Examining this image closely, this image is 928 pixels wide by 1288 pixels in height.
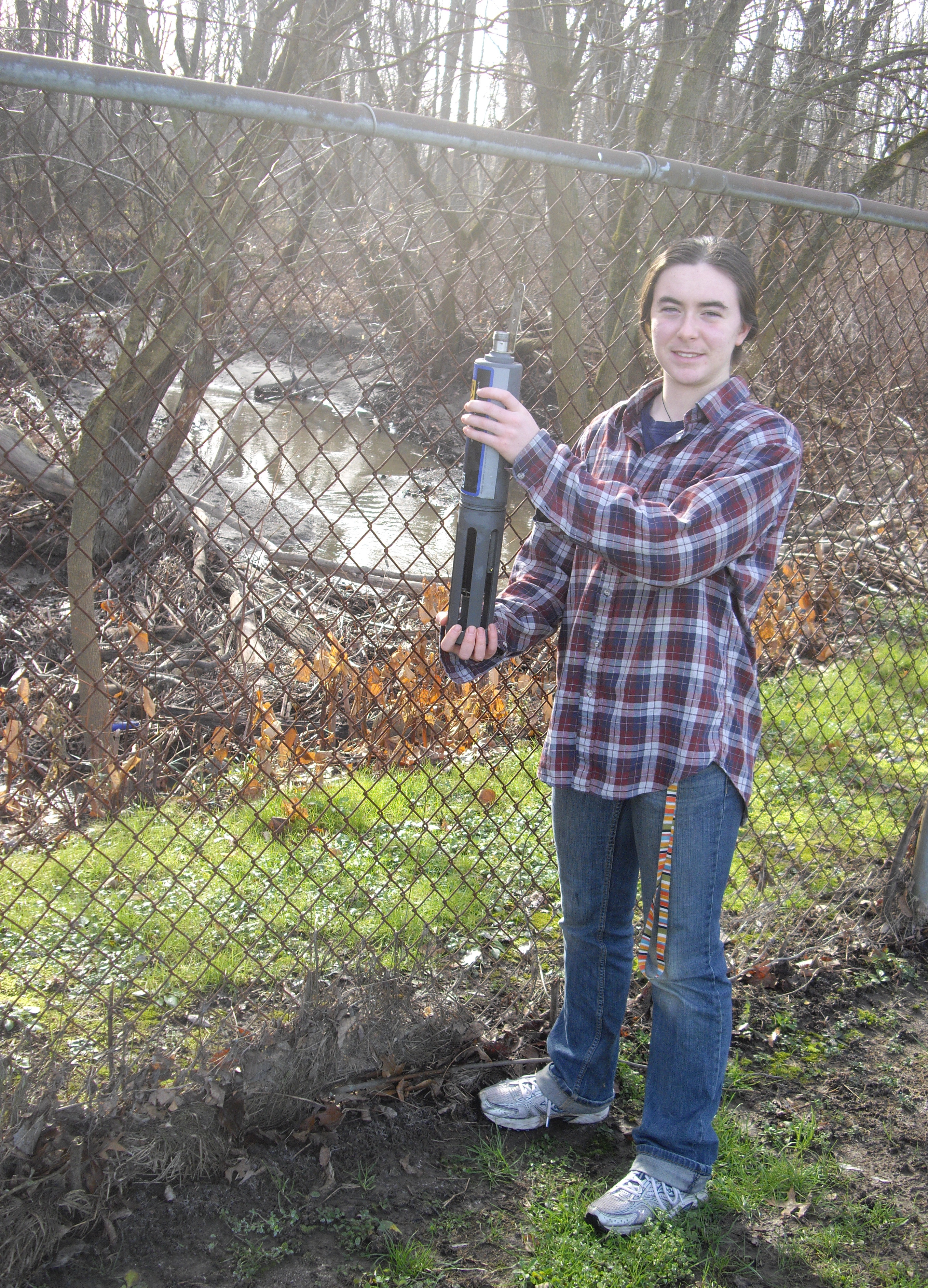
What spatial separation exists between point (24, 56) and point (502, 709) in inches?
122

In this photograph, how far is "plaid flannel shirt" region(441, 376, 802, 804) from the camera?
1911 mm

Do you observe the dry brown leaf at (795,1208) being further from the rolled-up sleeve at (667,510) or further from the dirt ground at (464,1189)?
the rolled-up sleeve at (667,510)

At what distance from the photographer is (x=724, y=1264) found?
2.16m

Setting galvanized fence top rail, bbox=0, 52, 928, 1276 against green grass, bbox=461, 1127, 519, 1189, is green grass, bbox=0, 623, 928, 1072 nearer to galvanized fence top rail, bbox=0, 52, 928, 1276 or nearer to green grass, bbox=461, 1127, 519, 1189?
galvanized fence top rail, bbox=0, 52, 928, 1276

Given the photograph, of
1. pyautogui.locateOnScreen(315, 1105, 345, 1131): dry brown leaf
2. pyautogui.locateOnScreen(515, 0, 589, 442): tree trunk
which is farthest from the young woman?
pyautogui.locateOnScreen(515, 0, 589, 442): tree trunk

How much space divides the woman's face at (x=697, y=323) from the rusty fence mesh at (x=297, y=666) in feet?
2.00

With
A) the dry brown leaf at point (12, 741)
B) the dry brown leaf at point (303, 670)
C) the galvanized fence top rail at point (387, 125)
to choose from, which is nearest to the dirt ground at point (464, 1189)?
the dry brown leaf at point (303, 670)

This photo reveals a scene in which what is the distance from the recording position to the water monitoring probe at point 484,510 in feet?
6.51

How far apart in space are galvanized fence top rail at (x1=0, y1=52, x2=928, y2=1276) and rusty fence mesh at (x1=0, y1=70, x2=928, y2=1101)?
0.09 feet

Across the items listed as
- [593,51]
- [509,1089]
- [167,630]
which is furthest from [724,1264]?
[593,51]

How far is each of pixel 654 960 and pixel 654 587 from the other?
820mm

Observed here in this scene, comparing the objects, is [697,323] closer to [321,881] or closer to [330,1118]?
[330,1118]

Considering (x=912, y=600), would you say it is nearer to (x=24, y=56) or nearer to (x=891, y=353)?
(x=891, y=353)

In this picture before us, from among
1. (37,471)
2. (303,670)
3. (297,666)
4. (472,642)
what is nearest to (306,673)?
(303,670)
